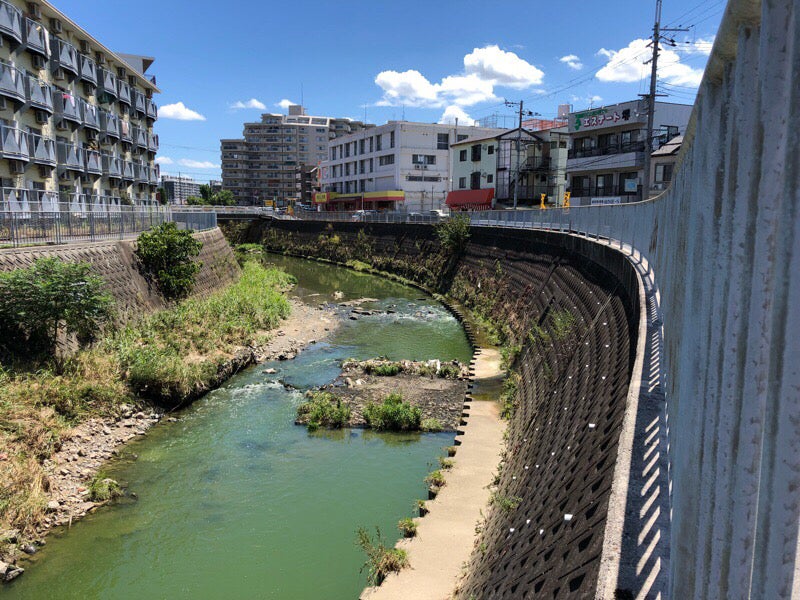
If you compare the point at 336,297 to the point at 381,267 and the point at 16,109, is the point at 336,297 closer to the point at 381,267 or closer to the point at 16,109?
the point at 381,267

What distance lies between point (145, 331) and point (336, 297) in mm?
17915

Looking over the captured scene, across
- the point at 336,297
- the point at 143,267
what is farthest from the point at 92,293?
the point at 336,297

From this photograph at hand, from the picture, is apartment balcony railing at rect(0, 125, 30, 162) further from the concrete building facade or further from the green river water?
the concrete building facade

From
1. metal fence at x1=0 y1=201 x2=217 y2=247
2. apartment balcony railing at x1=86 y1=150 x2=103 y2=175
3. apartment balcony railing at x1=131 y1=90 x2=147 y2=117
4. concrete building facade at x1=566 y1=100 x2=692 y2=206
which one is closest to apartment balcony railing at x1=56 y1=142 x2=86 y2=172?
apartment balcony railing at x1=86 y1=150 x2=103 y2=175

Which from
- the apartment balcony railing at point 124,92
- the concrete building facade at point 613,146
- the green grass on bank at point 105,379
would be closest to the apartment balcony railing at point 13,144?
the green grass on bank at point 105,379

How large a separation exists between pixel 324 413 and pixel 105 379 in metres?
5.66

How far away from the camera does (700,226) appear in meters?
3.25

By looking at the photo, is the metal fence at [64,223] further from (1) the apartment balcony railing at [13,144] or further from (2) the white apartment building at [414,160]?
(2) the white apartment building at [414,160]

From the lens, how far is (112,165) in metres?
42.4

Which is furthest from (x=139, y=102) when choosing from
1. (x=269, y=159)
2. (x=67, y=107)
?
(x=269, y=159)

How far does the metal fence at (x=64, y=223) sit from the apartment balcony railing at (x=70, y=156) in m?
10.4

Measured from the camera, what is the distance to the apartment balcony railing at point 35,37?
101ft

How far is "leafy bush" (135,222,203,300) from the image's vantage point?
73.7 feet

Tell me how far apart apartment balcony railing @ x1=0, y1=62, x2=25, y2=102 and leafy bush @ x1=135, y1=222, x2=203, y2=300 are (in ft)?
40.2
